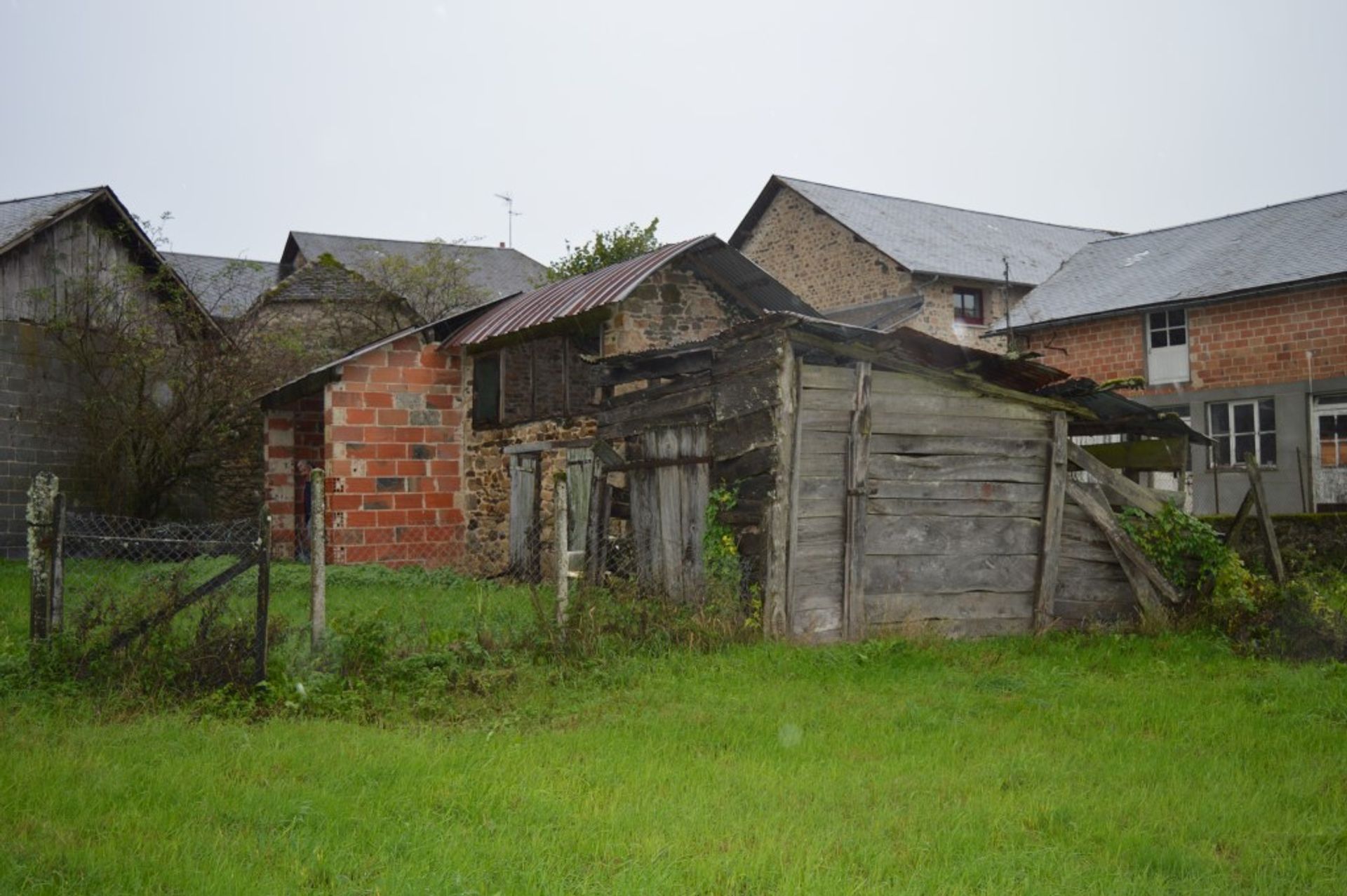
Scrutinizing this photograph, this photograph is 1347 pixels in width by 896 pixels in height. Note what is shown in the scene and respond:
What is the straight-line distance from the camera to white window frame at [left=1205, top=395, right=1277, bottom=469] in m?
21.1

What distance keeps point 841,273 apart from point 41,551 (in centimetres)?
2335

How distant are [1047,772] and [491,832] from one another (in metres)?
2.82

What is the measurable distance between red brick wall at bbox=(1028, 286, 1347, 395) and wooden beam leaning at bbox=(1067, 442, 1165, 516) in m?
11.2

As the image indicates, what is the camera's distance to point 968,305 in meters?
28.4

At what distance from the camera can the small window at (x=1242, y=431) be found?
21.2m

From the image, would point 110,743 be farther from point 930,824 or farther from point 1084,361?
point 1084,361

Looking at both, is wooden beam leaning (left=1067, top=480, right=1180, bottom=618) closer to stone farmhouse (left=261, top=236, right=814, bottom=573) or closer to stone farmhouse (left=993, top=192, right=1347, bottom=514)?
stone farmhouse (left=261, top=236, right=814, bottom=573)

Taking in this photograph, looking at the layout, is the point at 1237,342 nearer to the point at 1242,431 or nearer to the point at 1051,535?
the point at 1242,431

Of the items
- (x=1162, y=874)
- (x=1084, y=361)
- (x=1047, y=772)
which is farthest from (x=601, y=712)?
(x=1084, y=361)

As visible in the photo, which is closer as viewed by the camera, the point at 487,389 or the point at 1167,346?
the point at 487,389

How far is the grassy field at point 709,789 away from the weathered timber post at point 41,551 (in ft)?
2.10

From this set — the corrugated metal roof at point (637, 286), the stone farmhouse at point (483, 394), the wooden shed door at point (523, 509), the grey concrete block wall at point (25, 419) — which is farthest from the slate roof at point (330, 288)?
the wooden shed door at point (523, 509)

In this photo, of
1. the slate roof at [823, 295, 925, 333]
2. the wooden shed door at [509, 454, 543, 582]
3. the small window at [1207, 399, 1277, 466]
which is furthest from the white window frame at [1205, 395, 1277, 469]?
the wooden shed door at [509, 454, 543, 582]

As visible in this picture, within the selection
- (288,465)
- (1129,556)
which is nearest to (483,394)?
(288,465)
